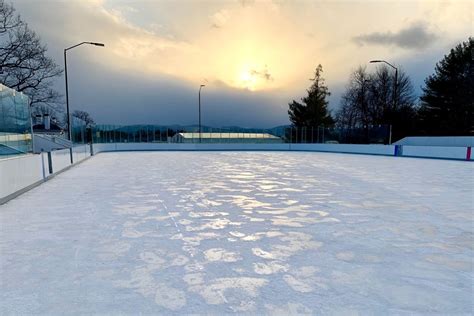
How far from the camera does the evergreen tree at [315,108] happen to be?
5753 cm

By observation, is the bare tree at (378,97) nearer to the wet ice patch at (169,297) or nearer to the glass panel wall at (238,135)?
the glass panel wall at (238,135)

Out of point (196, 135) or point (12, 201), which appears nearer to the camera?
point (12, 201)

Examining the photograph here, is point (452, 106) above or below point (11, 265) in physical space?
above

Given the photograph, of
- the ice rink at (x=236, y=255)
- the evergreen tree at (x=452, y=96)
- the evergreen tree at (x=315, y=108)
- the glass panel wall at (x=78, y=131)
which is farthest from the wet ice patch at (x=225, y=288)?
the evergreen tree at (x=315, y=108)

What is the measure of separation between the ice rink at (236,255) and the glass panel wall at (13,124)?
67.2 inches

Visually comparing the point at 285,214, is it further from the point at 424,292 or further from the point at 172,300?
the point at 172,300

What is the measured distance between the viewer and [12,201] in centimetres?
773


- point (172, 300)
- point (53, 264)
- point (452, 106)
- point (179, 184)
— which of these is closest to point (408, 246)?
point (172, 300)

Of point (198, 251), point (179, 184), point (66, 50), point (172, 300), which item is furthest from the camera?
point (66, 50)

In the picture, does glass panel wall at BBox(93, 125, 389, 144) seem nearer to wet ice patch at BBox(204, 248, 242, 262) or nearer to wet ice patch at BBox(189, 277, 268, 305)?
wet ice patch at BBox(204, 248, 242, 262)

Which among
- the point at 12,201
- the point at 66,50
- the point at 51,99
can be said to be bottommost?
the point at 12,201

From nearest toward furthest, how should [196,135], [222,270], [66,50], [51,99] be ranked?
[222,270] < [66,50] < [51,99] < [196,135]

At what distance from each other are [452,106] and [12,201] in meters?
48.6

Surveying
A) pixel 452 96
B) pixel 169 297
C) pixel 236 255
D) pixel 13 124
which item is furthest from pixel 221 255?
pixel 452 96
